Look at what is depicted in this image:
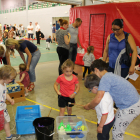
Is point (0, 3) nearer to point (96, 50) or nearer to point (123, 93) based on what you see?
point (96, 50)

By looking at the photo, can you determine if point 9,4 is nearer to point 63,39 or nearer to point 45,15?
point 45,15

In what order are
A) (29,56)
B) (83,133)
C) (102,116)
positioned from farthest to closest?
(29,56) < (83,133) < (102,116)

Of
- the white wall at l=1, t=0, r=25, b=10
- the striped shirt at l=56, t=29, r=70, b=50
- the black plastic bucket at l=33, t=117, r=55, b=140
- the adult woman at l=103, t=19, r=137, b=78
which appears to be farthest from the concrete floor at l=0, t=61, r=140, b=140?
the white wall at l=1, t=0, r=25, b=10

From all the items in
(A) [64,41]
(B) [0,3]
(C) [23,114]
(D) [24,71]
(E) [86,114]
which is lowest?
(E) [86,114]

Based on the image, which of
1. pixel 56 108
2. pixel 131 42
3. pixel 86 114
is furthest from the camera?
pixel 56 108

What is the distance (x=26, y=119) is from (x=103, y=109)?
1375mm

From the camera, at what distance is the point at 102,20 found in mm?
6789

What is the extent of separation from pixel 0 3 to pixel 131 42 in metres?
34.8

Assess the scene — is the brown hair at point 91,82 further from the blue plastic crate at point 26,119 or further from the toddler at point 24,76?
the toddler at point 24,76

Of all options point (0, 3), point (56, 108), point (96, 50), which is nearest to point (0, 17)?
point (0, 3)

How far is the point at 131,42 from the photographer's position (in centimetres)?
308

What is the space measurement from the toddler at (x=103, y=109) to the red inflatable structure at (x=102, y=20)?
14.6 ft

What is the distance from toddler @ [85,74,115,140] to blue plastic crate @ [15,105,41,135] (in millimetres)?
1199

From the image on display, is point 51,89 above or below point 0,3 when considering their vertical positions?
below
